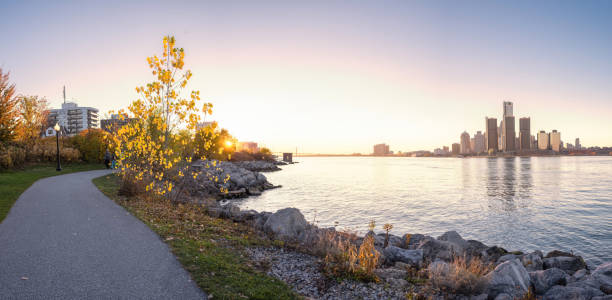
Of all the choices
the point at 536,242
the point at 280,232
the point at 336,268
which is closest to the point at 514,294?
the point at 336,268

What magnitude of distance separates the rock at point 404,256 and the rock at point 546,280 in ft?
8.12

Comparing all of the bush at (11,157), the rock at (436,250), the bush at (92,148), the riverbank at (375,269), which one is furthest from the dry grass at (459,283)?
the bush at (92,148)

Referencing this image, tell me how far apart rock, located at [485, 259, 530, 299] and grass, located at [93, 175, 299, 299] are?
12.3 feet

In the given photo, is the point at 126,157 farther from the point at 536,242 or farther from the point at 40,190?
the point at 536,242

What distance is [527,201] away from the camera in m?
22.1

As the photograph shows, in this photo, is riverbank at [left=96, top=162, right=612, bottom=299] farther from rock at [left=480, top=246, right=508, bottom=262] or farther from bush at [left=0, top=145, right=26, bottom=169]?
bush at [left=0, top=145, right=26, bottom=169]

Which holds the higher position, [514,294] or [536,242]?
[514,294]

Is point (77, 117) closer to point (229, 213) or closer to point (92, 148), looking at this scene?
point (92, 148)

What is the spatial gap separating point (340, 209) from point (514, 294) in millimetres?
14563

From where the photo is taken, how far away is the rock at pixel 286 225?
9.16 m

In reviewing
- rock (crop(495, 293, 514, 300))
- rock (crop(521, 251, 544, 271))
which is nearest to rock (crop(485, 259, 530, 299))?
rock (crop(495, 293, 514, 300))

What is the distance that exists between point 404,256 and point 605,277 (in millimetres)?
4247

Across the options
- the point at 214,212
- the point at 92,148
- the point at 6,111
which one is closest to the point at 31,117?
the point at 92,148

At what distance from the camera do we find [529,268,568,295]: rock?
6.20 metres
